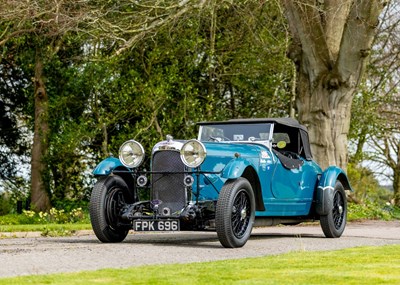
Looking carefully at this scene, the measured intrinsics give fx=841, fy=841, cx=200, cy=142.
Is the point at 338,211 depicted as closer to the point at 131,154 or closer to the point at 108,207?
the point at 131,154

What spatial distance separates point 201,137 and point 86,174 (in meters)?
11.8

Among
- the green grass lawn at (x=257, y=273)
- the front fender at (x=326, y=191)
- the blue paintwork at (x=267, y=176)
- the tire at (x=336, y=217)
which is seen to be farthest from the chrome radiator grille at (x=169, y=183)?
the tire at (x=336, y=217)

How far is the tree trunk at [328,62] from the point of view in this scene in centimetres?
1942

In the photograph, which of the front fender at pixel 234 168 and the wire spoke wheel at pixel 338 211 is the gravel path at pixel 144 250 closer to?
the wire spoke wheel at pixel 338 211

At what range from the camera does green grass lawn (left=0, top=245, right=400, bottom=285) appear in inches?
269

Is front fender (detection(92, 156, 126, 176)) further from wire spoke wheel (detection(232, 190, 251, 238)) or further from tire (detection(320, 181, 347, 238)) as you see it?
tire (detection(320, 181, 347, 238))

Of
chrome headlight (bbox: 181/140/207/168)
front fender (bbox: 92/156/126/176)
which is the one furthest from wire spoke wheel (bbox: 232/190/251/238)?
front fender (bbox: 92/156/126/176)

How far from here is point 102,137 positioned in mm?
23984

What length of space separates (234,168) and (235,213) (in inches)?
24.0

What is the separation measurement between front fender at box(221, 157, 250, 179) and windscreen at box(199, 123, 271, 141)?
160cm

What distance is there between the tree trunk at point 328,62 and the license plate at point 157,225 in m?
9.22

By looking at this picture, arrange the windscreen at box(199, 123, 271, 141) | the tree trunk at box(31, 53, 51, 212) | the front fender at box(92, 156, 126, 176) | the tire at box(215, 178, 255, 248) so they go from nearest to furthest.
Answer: the tire at box(215, 178, 255, 248), the front fender at box(92, 156, 126, 176), the windscreen at box(199, 123, 271, 141), the tree trunk at box(31, 53, 51, 212)

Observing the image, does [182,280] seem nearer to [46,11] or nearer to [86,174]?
[46,11]

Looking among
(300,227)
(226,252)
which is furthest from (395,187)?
(226,252)
